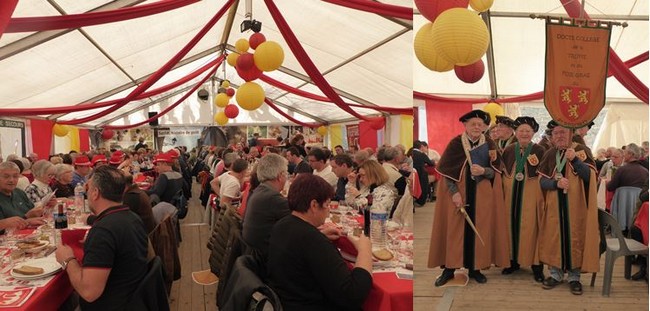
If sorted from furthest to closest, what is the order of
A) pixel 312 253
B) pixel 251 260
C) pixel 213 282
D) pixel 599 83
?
pixel 213 282, pixel 251 260, pixel 312 253, pixel 599 83

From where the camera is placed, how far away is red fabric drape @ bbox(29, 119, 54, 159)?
9867mm

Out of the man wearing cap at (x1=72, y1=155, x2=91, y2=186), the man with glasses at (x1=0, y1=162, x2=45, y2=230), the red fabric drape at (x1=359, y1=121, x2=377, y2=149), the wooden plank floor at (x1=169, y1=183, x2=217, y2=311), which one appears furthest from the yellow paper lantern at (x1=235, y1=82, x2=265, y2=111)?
the red fabric drape at (x1=359, y1=121, x2=377, y2=149)

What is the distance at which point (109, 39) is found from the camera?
7.51 metres

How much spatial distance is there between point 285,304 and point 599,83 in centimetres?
152

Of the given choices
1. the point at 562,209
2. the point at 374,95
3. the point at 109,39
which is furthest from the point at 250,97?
the point at 562,209

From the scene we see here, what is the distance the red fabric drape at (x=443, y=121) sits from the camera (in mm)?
628

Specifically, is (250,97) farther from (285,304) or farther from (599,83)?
(599,83)

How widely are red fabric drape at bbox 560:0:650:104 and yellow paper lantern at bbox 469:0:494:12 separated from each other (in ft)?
0.32

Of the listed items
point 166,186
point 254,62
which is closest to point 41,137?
point 254,62

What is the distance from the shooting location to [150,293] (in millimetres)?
2195

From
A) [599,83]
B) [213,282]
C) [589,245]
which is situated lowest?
[213,282]

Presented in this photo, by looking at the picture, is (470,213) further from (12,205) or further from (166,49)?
(166,49)

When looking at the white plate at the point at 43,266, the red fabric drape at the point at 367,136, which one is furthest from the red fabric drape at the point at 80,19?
the red fabric drape at the point at 367,136

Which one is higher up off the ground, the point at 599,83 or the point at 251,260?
the point at 599,83
